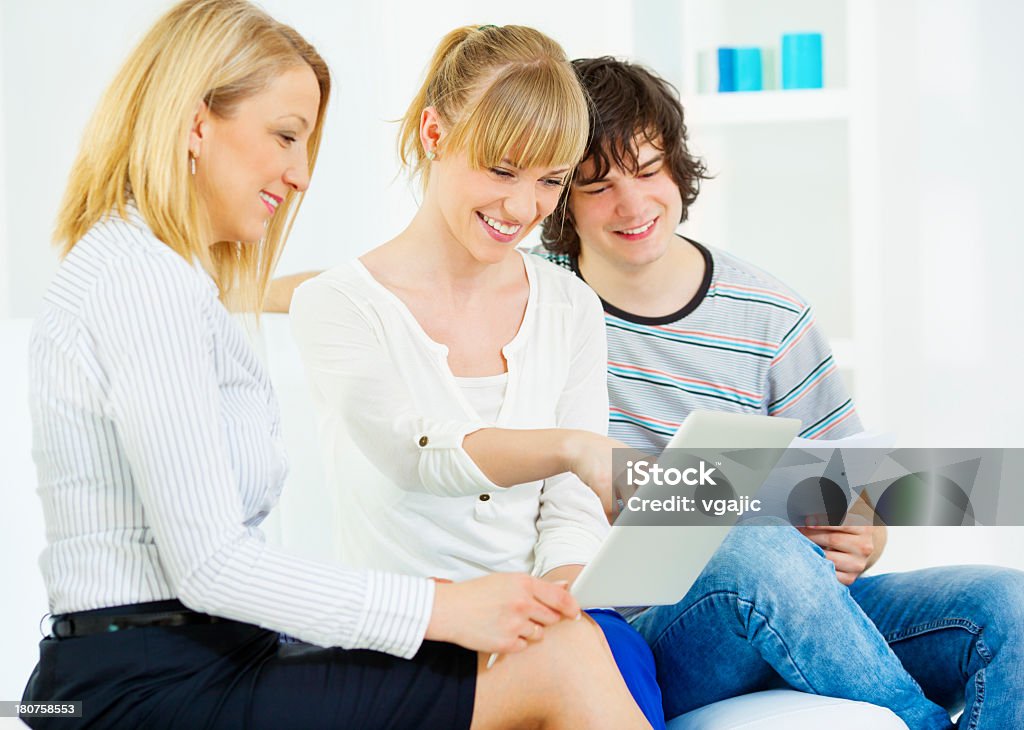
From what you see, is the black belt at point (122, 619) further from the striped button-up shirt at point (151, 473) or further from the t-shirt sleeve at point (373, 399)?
the t-shirt sleeve at point (373, 399)

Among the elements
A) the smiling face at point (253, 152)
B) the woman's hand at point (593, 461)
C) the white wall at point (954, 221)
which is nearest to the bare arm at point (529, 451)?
the woman's hand at point (593, 461)

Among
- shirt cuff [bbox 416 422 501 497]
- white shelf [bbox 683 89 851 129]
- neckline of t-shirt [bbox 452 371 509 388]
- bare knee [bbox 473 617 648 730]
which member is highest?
white shelf [bbox 683 89 851 129]

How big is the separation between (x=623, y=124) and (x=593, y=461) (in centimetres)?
61

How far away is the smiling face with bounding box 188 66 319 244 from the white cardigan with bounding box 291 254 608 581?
245 millimetres

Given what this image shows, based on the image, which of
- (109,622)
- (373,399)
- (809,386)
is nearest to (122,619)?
(109,622)

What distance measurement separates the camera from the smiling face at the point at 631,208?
1.59 m

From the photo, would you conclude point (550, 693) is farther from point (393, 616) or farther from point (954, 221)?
point (954, 221)

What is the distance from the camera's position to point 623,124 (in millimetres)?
1583

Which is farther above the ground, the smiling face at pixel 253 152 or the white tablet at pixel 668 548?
the smiling face at pixel 253 152

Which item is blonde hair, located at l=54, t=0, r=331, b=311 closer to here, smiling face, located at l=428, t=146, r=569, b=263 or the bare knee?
smiling face, located at l=428, t=146, r=569, b=263

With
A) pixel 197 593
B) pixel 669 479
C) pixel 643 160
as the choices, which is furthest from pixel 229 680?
pixel 643 160

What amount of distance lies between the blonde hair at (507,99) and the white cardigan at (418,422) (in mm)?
218

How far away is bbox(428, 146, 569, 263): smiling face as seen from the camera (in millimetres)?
1364

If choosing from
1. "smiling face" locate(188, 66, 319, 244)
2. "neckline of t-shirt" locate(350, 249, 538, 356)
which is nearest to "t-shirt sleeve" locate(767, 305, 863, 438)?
"neckline of t-shirt" locate(350, 249, 538, 356)
